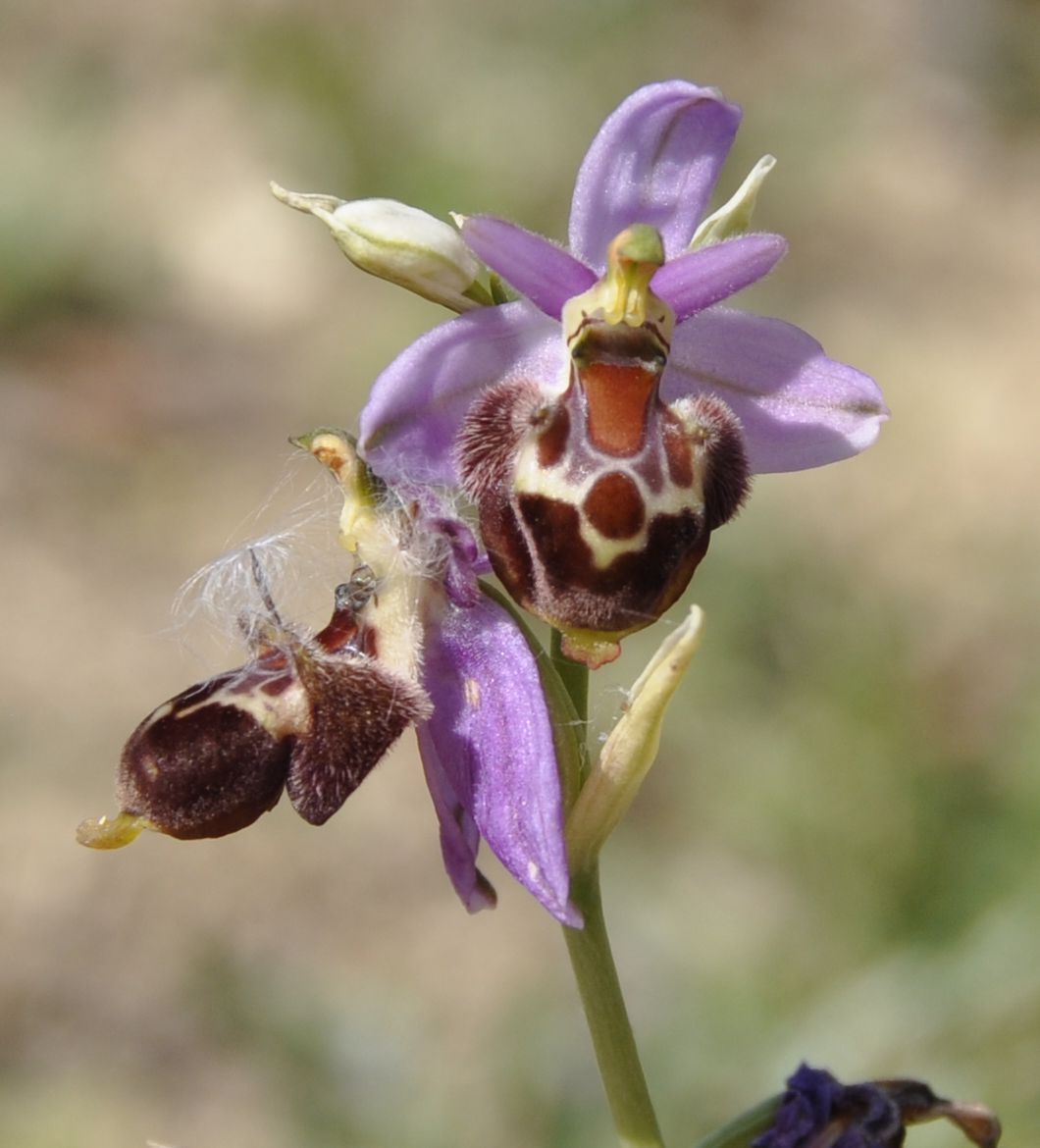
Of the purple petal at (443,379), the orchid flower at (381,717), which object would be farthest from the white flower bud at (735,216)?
the orchid flower at (381,717)

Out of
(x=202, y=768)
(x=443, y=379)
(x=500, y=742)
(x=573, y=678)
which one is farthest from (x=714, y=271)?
(x=202, y=768)

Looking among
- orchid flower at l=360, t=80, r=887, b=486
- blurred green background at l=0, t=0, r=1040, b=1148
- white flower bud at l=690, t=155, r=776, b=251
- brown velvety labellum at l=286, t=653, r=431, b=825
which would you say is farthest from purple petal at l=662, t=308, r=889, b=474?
blurred green background at l=0, t=0, r=1040, b=1148

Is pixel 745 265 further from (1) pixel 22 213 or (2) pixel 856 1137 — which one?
(1) pixel 22 213

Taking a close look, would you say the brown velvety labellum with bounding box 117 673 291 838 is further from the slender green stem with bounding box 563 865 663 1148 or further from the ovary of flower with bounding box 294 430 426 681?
the slender green stem with bounding box 563 865 663 1148

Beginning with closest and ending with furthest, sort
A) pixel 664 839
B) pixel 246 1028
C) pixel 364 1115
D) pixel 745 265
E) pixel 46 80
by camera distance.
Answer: pixel 745 265 < pixel 364 1115 < pixel 246 1028 < pixel 664 839 < pixel 46 80

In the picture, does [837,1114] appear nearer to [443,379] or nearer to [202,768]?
[202,768]

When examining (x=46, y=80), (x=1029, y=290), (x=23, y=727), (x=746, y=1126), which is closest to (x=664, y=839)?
(x=23, y=727)

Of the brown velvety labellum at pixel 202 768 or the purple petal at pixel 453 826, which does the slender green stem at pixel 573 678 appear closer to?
the purple petal at pixel 453 826
